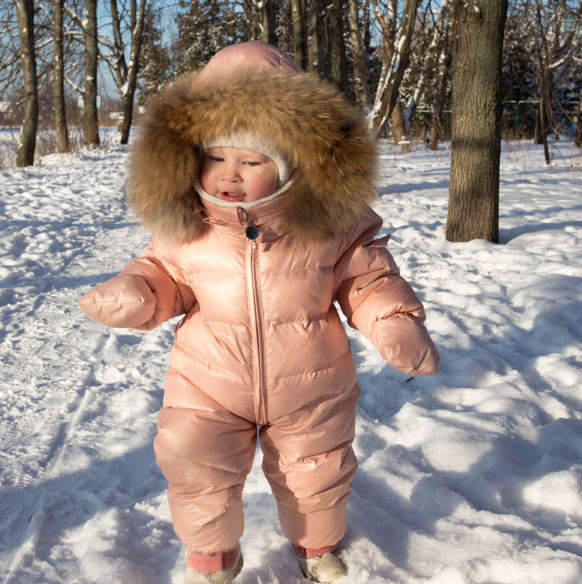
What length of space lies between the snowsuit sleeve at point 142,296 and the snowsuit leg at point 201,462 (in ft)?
0.71

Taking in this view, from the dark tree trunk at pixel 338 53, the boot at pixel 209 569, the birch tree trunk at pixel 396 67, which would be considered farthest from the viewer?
the dark tree trunk at pixel 338 53

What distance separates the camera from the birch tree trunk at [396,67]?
6.67 meters

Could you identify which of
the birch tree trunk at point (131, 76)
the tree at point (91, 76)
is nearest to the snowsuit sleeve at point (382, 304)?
the tree at point (91, 76)

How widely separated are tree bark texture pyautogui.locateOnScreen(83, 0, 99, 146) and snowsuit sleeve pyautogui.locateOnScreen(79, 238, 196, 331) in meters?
14.7

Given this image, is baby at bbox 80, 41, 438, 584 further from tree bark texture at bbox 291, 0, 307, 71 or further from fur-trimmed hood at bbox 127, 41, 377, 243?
tree bark texture at bbox 291, 0, 307, 71

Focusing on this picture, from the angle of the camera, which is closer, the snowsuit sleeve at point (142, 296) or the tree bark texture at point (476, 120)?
the snowsuit sleeve at point (142, 296)

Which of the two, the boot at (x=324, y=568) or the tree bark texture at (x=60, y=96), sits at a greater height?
the tree bark texture at (x=60, y=96)

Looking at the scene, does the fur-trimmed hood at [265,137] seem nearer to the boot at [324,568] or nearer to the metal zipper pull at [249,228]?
the metal zipper pull at [249,228]

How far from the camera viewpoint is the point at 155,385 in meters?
2.90

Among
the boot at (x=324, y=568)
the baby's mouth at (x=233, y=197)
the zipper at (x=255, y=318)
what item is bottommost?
the boot at (x=324, y=568)

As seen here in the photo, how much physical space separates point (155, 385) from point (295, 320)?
5.22 ft

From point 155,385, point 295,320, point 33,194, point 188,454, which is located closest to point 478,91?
point 155,385

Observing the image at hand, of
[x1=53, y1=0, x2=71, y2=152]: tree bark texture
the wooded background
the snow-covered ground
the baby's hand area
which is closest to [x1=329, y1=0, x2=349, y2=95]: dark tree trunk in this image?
the wooded background

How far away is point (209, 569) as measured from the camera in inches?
62.5
